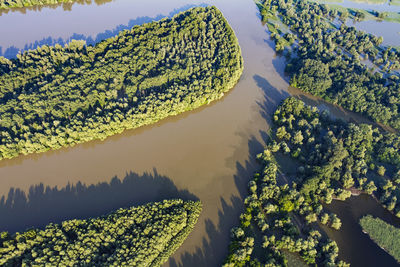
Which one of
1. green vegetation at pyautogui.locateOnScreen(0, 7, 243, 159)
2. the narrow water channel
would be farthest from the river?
the narrow water channel

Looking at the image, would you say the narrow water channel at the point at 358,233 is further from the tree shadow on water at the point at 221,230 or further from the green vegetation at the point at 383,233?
the tree shadow on water at the point at 221,230

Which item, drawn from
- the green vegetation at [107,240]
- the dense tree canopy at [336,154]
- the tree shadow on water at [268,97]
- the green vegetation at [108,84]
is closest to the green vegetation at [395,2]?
the green vegetation at [108,84]

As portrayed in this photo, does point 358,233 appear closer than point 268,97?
Yes

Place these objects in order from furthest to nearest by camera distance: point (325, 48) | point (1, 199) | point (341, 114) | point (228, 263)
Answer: point (325, 48)
point (341, 114)
point (1, 199)
point (228, 263)

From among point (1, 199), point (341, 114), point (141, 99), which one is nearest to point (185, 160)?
point (141, 99)

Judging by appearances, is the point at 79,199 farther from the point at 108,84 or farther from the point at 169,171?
the point at 108,84

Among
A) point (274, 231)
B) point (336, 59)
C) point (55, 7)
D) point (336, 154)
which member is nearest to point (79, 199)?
point (274, 231)

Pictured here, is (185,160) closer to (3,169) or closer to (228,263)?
(228,263)
